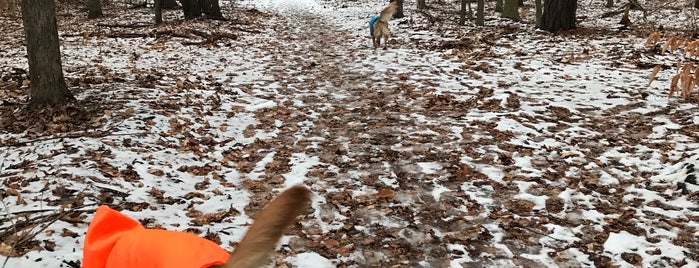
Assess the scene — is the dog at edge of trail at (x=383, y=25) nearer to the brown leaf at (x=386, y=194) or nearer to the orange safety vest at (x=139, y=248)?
the brown leaf at (x=386, y=194)

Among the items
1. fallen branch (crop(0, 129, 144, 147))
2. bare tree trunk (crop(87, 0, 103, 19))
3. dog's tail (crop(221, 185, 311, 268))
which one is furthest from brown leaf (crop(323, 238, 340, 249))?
bare tree trunk (crop(87, 0, 103, 19))

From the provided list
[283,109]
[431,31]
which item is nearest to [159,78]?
[283,109]

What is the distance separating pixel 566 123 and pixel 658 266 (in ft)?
10.9

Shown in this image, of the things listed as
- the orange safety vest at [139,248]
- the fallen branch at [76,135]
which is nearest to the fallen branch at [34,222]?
the orange safety vest at [139,248]

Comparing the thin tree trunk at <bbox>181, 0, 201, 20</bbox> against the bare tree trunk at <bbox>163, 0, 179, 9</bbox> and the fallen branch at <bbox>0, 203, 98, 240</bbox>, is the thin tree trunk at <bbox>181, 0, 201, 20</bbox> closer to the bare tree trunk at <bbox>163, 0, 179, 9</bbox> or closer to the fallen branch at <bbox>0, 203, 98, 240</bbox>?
the bare tree trunk at <bbox>163, 0, 179, 9</bbox>

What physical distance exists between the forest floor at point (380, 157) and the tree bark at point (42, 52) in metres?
0.32

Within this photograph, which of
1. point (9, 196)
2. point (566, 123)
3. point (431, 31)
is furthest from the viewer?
point (431, 31)

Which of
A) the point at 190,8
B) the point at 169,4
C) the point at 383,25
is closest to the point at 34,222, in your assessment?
the point at 383,25

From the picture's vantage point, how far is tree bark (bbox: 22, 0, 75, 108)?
5.89m

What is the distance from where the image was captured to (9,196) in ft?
13.5

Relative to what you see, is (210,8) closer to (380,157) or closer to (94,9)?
(94,9)

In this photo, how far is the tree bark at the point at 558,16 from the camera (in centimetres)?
1305

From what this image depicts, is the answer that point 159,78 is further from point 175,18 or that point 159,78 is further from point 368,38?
point 175,18

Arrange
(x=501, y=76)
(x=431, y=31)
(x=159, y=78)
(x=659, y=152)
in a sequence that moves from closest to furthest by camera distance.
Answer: (x=659, y=152)
(x=159, y=78)
(x=501, y=76)
(x=431, y=31)
